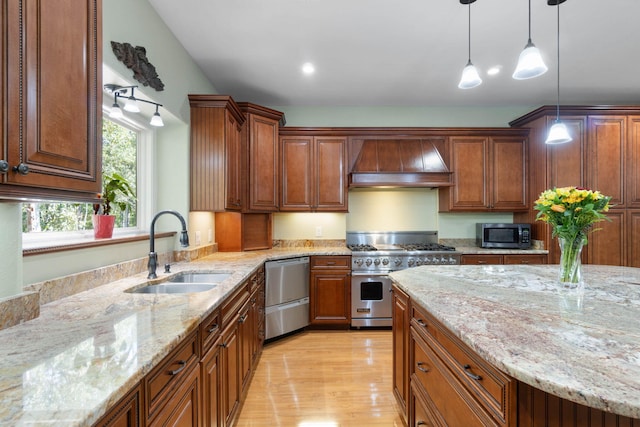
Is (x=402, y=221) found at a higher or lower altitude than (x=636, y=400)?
higher

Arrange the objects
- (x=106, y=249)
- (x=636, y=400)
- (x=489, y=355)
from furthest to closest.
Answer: (x=106, y=249) → (x=489, y=355) → (x=636, y=400)

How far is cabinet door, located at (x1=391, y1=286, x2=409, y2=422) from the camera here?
5.71 ft

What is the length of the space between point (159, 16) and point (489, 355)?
114 inches

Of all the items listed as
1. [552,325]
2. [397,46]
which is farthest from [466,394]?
[397,46]

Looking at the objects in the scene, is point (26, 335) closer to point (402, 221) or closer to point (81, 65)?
point (81, 65)

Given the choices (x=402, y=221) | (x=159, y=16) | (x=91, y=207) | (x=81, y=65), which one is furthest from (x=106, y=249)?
(x=402, y=221)

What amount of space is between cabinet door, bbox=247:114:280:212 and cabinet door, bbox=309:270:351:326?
100 centimetres

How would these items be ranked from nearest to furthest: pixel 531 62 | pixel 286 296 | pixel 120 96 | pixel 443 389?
pixel 443 389 < pixel 531 62 < pixel 120 96 < pixel 286 296

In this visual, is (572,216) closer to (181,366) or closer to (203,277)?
(181,366)

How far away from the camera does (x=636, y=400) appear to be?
2.09 feet

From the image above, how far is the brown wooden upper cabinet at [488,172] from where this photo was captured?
3.73 metres

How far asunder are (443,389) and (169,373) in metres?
1.09

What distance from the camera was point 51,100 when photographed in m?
0.90

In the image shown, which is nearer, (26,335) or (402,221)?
(26,335)
